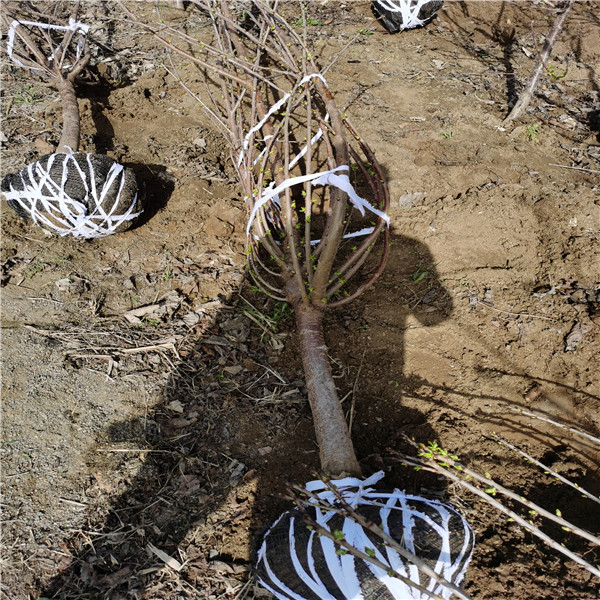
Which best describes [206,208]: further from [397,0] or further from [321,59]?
[397,0]

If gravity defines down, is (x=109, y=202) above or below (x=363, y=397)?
above

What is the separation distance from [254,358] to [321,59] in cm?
343

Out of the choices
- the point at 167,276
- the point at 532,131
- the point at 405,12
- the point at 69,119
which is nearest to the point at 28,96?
the point at 69,119

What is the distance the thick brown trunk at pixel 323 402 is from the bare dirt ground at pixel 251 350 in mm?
200

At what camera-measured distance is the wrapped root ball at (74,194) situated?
304 centimetres

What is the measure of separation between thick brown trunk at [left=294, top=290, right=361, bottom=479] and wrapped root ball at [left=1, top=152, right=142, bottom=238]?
147cm

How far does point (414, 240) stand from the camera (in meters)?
3.34

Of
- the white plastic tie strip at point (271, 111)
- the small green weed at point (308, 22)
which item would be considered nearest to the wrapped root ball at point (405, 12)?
the small green weed at point (308, 22)

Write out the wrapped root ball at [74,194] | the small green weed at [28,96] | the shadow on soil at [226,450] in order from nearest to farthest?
the shadow on soil at [226,450], the wrapped root ball at [74,194], the small green weed at [28,96]

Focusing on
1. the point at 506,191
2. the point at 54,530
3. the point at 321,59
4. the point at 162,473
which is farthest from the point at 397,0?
the point at 54,530

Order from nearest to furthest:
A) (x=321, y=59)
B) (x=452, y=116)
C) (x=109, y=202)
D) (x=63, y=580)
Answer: (x=63, y=580) → (x=109, y=202) → (x=452, y=116) → (x=321, y=59)

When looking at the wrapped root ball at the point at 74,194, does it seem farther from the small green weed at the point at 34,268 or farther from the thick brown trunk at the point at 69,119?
the thick brown trunk at the point at 69,119

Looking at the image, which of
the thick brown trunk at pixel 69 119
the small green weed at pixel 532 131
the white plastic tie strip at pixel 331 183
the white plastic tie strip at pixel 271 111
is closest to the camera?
the white plastic tie strip at pixel 331 183

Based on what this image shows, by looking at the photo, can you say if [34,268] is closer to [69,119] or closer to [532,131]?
[69,119]
